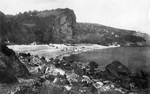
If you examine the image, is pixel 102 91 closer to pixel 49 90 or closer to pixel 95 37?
pixel 49 90

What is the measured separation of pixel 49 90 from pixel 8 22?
238 ft

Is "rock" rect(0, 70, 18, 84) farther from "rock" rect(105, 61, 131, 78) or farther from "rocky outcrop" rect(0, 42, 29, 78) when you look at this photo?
"rock" rect(105, 61, 131, 78)

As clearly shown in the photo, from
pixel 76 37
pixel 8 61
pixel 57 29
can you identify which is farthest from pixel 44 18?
pixel 8 61

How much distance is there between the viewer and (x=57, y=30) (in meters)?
107

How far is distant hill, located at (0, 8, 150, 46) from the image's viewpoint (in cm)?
8219

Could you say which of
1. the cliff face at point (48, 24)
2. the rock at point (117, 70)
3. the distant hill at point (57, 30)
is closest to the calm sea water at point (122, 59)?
the rock at point (117, 70)

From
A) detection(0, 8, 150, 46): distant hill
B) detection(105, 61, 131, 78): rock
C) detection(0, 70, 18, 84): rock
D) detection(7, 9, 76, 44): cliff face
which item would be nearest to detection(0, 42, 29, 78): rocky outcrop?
detection(0, 70, 18, 84): rock

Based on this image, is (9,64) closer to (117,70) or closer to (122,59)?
(117,70)

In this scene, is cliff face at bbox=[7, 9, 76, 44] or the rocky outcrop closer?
the rocky outcrop

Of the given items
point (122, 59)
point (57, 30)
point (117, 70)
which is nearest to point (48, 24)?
point (57, 30)

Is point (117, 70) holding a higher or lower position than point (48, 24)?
lower

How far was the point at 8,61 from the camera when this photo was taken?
27.9ft

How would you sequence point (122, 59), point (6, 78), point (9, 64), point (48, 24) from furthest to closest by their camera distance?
point (48, 24) → point (122, 59) → point (9, 64) → point (6, 78)

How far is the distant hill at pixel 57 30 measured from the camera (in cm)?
8219
